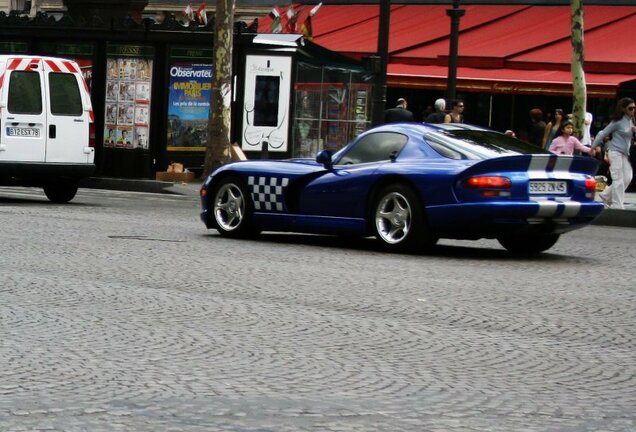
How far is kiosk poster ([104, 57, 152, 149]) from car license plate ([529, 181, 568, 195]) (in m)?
15.0

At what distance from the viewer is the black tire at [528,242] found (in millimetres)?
14484

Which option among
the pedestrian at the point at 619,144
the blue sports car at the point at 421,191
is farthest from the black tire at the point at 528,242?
the pedestrian at the point at 619,144

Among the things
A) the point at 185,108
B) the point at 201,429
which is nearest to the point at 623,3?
the point at 185,108

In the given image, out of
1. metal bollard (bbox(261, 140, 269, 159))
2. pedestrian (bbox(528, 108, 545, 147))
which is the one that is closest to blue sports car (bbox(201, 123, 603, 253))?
pedestrian (bbox(528, 108, 545, 147))

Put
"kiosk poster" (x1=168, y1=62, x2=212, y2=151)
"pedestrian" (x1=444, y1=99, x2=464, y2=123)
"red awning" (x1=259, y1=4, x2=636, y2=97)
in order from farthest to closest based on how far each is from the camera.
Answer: "red awning" (x1=259, y1=4, x2=636, y2=97)
"kiosk poster" (x1=168, y1=62, x2=212, y2=151)
"pedestrian" (x1=444, y1=99, x2=464, y2=123)

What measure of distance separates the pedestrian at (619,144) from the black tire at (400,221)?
8125mm

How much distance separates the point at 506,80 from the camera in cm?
3069

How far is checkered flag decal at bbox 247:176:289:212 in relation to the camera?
48.6 ft

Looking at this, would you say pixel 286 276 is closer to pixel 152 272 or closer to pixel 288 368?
pixel 152 272

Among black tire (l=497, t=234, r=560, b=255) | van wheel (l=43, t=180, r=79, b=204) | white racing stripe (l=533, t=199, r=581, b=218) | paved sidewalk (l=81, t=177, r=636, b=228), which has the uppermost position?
white racing stripe (l=533, t=199, r=581, b=218)

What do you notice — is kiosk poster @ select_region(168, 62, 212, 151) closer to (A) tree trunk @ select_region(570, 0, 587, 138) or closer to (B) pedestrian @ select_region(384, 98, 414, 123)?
(B) pedestrian @ select_region(384, 98, 414, 123)

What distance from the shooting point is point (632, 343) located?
8.48 m

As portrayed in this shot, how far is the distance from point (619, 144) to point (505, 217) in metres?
8.93

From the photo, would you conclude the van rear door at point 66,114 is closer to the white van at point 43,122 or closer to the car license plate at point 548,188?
the white van at point 43,122
